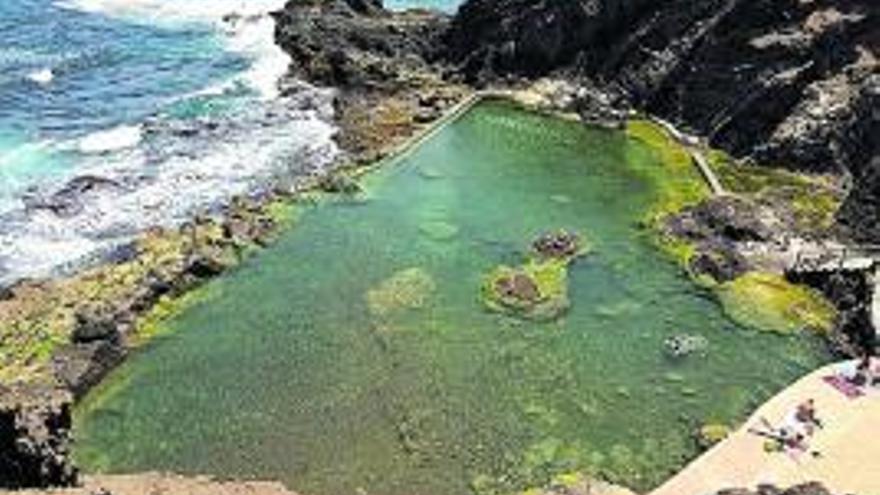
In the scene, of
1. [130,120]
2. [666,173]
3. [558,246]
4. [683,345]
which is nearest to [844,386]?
[683,345]

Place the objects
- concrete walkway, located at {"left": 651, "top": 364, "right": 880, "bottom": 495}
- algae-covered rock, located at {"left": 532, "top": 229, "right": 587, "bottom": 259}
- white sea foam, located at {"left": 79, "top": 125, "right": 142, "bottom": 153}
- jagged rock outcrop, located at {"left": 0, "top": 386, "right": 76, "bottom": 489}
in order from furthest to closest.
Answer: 1. white sea foam, located at {"left": 79, "top": 125, "right": 142, "bottom": 153}
2. algae-covered rock, located at {"left": 532, "top": 229, "right": 587, "bottom": 259}
3. concrete walkway, located at {"left": 651, "top": 364, "right": 880, "bottom": 495}
4. jagged rock outcrop, located at {"left": 0, "top": 386, "right": 76, "bottom": 489}

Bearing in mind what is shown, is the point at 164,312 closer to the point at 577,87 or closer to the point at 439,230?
the point at 439,230

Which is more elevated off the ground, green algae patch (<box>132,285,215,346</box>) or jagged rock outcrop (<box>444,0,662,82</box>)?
jagged rock outcrop (<box>444,0,662,82</box>)

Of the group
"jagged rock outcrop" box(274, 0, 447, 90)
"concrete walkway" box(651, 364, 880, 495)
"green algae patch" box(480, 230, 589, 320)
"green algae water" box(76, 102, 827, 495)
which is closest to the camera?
"concrete walkway" box(651, 364, 880, 495)

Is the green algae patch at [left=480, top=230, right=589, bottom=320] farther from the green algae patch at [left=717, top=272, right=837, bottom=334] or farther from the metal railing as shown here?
the metal railing

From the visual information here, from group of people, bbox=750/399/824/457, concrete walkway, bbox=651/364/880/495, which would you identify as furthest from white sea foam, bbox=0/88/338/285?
group of people, bbox=750/399/824/457

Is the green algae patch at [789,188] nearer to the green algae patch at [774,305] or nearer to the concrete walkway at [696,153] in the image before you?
the concrete walkway at [696,153]
